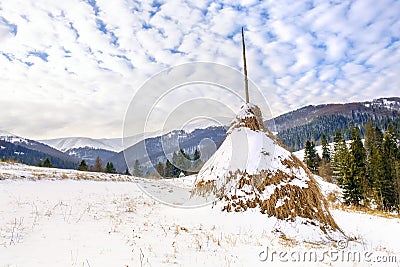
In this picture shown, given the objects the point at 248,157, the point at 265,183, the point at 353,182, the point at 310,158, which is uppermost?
the point at 310,158

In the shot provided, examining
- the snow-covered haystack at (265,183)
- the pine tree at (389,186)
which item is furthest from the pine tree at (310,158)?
the snow-covered haystack at (265,183)

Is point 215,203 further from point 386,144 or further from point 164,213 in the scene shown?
point 386,144

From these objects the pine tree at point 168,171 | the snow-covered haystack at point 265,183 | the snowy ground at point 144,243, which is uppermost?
the pine tree at point 168,171

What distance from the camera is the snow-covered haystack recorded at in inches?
328

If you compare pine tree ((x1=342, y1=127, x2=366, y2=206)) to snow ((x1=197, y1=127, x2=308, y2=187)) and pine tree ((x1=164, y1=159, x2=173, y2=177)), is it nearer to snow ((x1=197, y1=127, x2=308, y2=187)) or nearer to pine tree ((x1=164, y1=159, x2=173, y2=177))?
snow ((x1=197, y1=127, x2=308, y2=187))

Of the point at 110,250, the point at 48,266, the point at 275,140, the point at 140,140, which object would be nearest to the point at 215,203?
the point at 275,140

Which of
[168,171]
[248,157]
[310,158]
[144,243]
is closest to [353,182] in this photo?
[310,158]

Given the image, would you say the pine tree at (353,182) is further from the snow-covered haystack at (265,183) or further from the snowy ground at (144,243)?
the snow-covered haystack at (265,183)

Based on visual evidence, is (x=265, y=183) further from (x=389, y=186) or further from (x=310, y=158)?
(x=310, y=158)

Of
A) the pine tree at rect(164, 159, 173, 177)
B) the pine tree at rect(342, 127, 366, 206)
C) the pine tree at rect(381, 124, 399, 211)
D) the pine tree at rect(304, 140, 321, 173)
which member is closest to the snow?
the pine tree at rect(342, 127, 366, 206)

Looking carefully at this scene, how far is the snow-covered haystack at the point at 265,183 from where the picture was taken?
8344mm

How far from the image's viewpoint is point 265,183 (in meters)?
9.19

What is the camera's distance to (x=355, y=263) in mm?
5117

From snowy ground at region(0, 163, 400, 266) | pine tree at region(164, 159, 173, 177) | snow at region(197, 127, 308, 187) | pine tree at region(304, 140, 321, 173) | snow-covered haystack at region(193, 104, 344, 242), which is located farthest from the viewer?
pine tree at region(164, 159, 173, 177)
